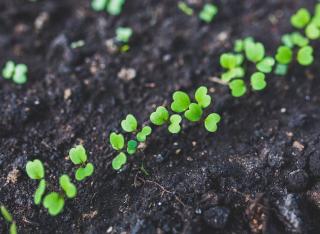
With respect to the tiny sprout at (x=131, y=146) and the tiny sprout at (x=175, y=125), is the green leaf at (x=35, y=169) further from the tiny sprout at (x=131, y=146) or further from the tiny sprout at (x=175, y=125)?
the tiny sprout at (x=175, y=125)

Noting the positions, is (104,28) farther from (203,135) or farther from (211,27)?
(203,135)

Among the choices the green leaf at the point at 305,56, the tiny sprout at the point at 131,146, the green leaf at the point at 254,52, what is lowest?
the green leaf at the point at 305,56

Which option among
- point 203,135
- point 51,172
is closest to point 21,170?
point 51,172

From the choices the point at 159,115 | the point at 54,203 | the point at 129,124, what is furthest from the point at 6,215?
the point at 159,115

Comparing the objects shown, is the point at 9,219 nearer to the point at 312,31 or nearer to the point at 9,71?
the point at 9,71

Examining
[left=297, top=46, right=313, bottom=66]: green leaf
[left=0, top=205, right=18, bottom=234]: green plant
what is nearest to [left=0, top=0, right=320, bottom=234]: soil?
[left=0, top=205, right=18, bottom=234]: green plant

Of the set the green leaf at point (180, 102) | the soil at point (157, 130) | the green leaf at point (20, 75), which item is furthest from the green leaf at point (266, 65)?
the green leaf at point (20, 75)
